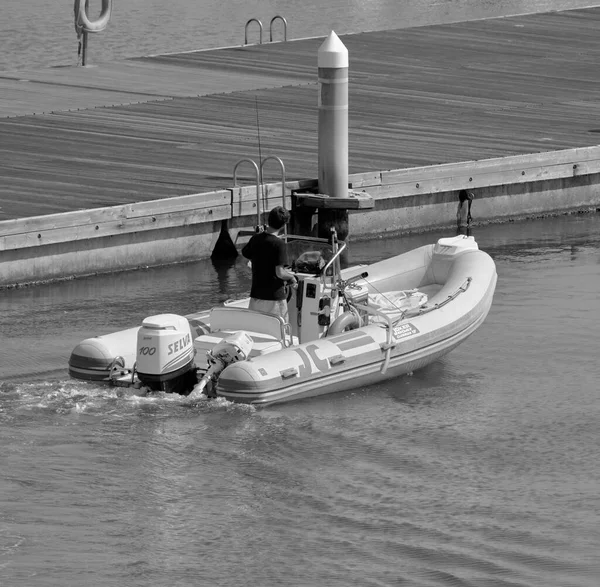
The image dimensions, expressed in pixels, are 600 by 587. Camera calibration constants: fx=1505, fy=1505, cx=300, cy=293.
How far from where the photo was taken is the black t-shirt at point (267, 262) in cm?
1060

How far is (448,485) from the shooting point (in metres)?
8.95

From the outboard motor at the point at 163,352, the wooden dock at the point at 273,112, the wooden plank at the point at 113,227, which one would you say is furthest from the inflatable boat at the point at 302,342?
the wooden dock at the point at 273,112

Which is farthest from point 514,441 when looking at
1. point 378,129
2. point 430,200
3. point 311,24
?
point 311,24

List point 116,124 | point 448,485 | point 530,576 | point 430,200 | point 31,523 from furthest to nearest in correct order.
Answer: point 116,124
point 430,200
point 448,485
point 31,523
point 530,576

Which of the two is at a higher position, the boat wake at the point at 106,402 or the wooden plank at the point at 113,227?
the wooden plank at the point at 113,227

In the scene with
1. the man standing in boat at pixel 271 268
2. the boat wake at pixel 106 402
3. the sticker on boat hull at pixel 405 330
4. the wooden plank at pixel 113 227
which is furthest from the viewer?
the wooden plank at pixel 113 227

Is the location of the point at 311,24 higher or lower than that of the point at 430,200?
higher

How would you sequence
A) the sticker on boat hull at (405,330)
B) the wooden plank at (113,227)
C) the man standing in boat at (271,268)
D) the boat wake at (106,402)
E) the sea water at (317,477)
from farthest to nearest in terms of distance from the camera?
1. the wooden plank at (113,227)
2. the sticker on boat hull at (405,330)
3. the man standing in boat at (271,268)
4. the boat wake at (106,402)
5. the sea water at (317,477)

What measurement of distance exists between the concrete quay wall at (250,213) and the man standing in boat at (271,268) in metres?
3.39

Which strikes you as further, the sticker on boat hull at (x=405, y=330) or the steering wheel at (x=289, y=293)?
the steering wheel at (x=289, y=293)

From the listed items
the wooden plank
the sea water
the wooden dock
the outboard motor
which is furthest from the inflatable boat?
the wooden dock

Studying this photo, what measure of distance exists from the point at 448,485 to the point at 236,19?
31678 mm

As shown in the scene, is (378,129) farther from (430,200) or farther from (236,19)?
(236,19)

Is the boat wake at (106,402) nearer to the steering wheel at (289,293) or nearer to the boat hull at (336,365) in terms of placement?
the boat hull at (336,365)
